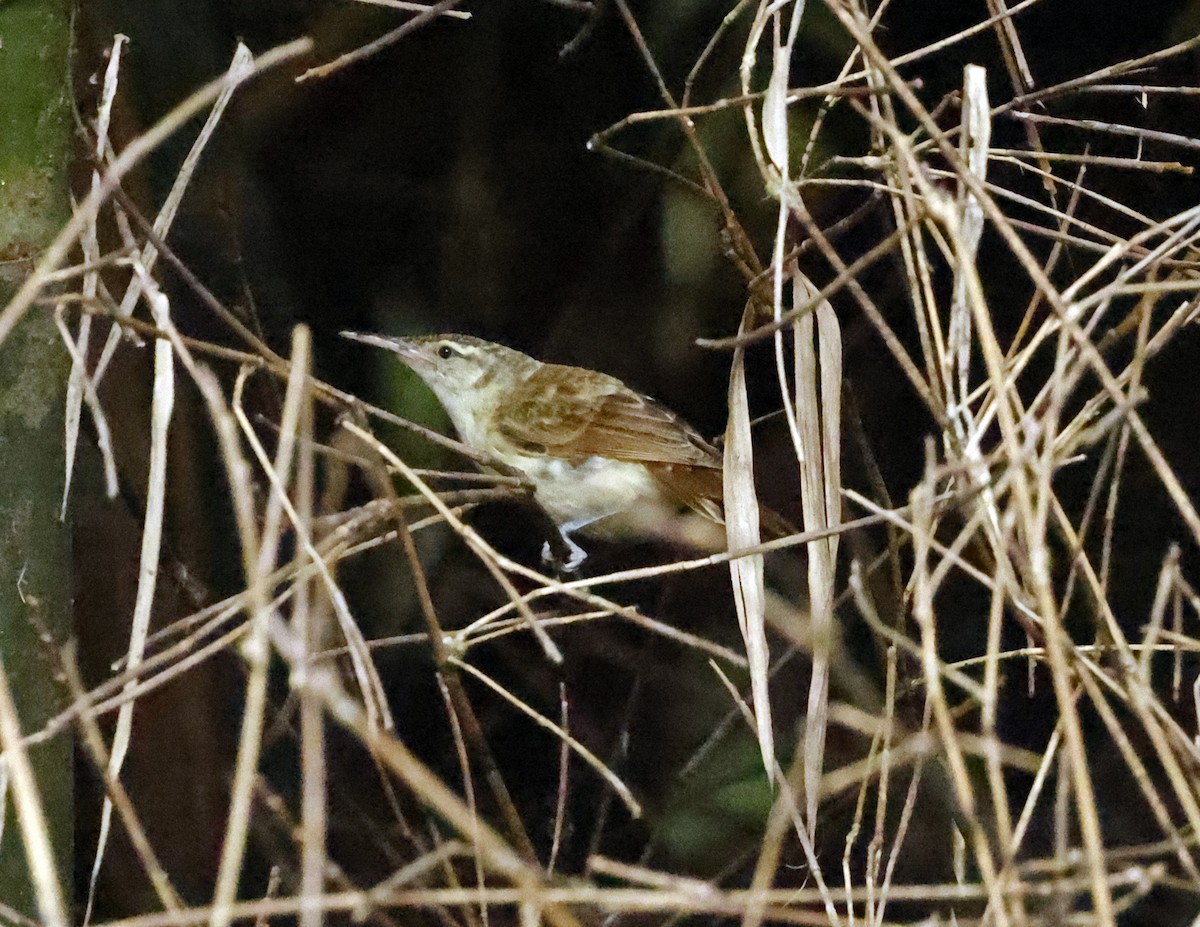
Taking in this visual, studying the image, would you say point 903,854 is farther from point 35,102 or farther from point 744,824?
point 35,102

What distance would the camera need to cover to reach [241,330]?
3.30 ft

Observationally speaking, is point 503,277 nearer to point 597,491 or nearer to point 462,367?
point 462,367

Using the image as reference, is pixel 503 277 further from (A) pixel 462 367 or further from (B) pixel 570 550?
(B) pixel 570 550

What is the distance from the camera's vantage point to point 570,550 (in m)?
1.68

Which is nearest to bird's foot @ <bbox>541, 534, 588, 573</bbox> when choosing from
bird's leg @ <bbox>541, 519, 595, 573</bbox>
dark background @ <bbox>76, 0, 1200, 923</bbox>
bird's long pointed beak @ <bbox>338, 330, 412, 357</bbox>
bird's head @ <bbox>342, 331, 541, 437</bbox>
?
bird's leg @ <bbox>541, 519, 595, 573</bbox>

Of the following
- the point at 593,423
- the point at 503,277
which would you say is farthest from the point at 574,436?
the point at 503,277

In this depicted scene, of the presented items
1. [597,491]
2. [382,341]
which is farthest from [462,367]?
[597,491]

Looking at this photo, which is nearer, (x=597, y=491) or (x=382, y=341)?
(x=382, y=341)

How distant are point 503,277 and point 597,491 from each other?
1.14 ft

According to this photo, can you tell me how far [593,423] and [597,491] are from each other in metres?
0.10

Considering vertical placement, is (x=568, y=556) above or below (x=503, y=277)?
below

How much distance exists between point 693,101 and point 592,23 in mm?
162

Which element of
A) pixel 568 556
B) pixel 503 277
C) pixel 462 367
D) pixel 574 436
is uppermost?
pixel 503 277

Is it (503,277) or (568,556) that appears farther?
(568,556)
